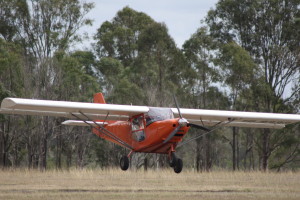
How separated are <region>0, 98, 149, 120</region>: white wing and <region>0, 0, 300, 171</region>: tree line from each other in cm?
1796

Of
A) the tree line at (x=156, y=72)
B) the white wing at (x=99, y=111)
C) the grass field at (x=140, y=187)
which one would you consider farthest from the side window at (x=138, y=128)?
the tree line at (x=156, y=72)

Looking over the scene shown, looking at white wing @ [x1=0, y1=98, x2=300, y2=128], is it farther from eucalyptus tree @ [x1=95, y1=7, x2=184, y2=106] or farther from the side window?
eucalyptus tree @ [x1=95, y1=7, x2=184, y2=106]

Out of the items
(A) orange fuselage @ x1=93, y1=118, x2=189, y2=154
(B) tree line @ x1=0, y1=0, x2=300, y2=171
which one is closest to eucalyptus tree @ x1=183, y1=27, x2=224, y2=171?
(B) tree line @ x1=0, y1=0, x2=300, y2=171

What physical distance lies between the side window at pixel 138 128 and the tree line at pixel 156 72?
20289 millimetres

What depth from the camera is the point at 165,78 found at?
5372cm

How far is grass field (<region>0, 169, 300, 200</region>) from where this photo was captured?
21453mm

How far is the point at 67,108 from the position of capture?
25.0 m

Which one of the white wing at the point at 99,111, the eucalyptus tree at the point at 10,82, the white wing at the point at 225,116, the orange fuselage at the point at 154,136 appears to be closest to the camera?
the orange fuselage at the point at 154,136

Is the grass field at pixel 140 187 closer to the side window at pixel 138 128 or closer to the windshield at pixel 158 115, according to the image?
the side window at pixel 138 128

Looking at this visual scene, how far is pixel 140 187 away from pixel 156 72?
29.6m

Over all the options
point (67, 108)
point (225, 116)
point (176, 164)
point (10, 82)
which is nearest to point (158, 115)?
point (176, 164)

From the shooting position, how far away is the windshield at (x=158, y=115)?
24359mm

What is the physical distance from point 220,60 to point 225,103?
4.53 m

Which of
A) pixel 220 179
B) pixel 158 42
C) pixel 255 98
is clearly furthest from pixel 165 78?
pixel 220 179
